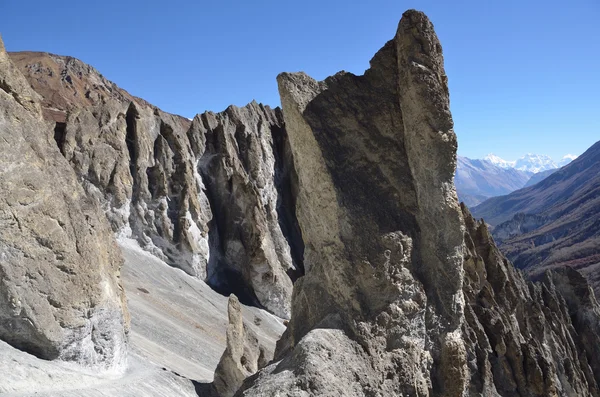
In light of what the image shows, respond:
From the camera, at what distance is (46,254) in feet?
43.2

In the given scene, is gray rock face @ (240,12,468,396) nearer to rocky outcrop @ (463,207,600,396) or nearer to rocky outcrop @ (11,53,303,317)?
rocky outcrop @ (463,207,600,396)

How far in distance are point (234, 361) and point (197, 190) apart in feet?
89.4

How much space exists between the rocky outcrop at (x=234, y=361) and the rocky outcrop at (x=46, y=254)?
4.46m

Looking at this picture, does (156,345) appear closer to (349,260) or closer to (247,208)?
(349,260)

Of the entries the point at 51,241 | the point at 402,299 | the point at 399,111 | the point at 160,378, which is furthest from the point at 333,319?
the point at 160,378

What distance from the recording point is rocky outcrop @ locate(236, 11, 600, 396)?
314 inches

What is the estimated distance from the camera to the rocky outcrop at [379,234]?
26.1 ft

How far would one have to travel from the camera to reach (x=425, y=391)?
8.34m

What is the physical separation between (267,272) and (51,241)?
2998cm

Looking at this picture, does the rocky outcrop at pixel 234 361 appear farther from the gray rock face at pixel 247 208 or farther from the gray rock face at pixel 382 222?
the gray rock face at pixel 247 208

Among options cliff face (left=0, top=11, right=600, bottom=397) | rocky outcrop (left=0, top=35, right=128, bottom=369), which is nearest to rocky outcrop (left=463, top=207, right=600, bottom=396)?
cliff face (left=0, top=11, right=600, bottom=397)

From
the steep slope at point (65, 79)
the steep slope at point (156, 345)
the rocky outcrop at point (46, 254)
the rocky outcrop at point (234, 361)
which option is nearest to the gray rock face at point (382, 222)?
the steep slope at point (156, 345)

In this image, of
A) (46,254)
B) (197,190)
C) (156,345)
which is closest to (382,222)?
(46,254)

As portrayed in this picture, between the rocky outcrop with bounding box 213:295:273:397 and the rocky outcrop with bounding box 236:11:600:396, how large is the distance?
28.9ft
